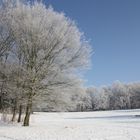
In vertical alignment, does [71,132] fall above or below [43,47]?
below

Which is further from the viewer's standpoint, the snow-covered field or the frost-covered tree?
the frost-covered tree

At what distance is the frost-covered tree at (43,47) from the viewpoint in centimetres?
2050

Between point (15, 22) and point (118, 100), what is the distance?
353 ft

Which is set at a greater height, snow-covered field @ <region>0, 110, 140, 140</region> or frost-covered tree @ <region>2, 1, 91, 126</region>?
frost-covered tree @ <region>2, 1, 91, 126</region>

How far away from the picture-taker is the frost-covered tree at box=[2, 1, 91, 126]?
2050cm

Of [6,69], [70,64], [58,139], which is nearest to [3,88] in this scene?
[6,69]

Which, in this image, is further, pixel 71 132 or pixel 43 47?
pixel 43 47

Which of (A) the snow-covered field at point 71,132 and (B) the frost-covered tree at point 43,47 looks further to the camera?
(B) the frost-covered tree at point 43,47

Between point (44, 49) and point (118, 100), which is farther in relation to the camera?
point (118, 100)

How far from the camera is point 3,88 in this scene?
71.6ft

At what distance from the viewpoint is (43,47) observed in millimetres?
20828

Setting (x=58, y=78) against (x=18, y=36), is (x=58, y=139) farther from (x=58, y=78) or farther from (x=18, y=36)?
(x=18, y=36)

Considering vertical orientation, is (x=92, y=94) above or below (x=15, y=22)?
above

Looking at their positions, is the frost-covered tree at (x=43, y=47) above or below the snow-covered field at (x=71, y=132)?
above
